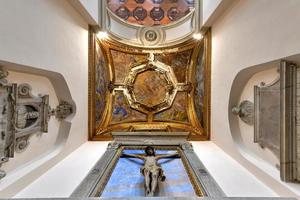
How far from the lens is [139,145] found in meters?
5.79

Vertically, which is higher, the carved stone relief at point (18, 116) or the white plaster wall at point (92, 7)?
the white plaster wall at point (92, 7)

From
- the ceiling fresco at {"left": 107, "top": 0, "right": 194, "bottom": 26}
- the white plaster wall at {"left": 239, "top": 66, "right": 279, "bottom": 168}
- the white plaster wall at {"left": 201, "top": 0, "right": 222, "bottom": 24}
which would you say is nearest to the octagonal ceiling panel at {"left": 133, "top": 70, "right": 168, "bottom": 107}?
the ceiling fresco at {"left": 107, "top": 0, "right": 194, "bottom": 26}

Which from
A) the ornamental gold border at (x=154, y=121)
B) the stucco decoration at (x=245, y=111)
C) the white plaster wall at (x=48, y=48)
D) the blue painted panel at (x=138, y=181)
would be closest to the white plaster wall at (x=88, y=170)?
the white plaster wall at (x=48, y=48)

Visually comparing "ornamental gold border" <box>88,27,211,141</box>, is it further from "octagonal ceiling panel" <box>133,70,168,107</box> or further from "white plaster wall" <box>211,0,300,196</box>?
"octagonal ceiling panel" <box>133,70,168,107</box>

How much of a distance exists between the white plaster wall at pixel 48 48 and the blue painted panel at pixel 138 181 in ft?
4.48

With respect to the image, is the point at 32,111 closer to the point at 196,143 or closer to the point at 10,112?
the point at 10,112

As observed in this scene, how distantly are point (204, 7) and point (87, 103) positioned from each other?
4616 millimetres

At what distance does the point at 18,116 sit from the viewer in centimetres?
349

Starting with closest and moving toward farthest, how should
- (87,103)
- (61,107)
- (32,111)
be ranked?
(32,111)
(61,107)
(87,103)

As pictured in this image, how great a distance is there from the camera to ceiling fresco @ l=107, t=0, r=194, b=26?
8.15 meters

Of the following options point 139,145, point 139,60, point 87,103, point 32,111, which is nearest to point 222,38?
point 139,60

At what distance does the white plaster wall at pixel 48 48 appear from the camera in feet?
9.89

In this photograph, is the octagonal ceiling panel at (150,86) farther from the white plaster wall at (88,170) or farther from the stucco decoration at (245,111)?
the stucco decoration at (245,111)

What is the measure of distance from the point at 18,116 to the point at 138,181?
7.81ft
